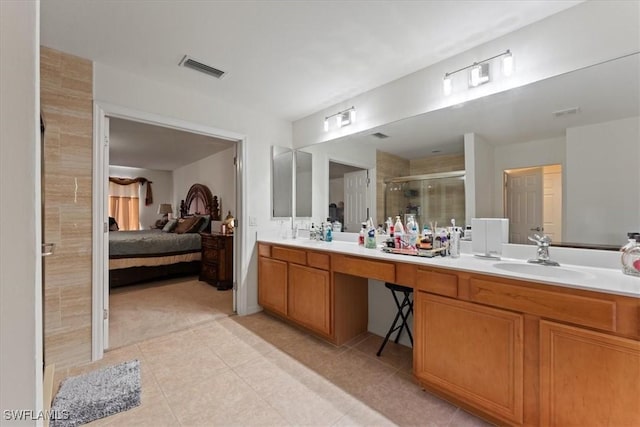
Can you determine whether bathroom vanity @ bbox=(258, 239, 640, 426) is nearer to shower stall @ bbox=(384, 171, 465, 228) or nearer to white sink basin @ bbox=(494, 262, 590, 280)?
white sink basin @ bbox=(494, 262, 590, 280)

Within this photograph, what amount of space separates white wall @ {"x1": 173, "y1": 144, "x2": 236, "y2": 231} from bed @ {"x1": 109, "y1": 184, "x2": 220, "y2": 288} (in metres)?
0.19

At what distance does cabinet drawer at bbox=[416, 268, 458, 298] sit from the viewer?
5.24 feet

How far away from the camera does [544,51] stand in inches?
66.9

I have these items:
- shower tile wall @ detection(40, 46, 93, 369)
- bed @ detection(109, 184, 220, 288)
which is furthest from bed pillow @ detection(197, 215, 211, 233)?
shower tile wall @ detection(40, 46, 93, 369)

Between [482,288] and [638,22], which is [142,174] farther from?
[638,22]

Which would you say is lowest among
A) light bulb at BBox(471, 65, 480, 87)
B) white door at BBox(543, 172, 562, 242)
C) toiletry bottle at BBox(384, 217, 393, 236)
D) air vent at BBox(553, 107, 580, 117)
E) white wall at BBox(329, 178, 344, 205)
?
toiletry bottle at BBox(384, 217, 393, 236)

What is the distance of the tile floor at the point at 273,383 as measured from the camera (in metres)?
1.55

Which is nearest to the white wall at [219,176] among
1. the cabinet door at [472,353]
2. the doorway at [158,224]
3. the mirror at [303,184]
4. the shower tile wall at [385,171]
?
the doorway at [158,224]

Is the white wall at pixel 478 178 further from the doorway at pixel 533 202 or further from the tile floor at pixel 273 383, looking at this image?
the tile floor at pixel 273 383

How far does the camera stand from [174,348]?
2357 millimetres

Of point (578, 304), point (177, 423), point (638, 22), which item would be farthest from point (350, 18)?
point (177, 423)

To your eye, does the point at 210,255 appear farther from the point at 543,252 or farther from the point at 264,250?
the point at 543,252

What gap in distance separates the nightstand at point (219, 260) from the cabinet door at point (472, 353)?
323 centimetres
